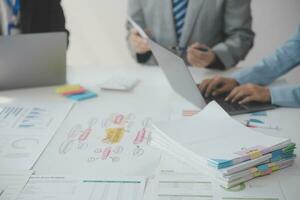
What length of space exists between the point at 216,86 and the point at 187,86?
0.55 ft

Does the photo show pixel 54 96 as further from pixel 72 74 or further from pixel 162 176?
pixel 162 176

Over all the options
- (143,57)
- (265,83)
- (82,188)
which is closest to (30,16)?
(143,57)

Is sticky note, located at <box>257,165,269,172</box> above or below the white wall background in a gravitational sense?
above

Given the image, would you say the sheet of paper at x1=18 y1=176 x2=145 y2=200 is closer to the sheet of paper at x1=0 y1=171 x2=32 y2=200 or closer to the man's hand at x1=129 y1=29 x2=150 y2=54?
the sheet of paper at x1=0 y1=171 x2=32 y2=200

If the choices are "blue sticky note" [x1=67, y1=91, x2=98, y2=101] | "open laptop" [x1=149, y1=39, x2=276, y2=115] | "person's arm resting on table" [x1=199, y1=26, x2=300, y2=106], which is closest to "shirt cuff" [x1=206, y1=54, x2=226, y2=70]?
"person's arm resting on table" [x1=199, y1=26, x2=300, y2=106]

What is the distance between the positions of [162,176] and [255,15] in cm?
Result: 188

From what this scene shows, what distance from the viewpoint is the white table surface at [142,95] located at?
3.80 ft

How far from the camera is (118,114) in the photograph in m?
1.21

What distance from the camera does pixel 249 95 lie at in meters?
1.27

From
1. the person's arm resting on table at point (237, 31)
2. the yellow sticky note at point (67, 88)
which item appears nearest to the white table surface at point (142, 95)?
the yellow sticky note at point (67, 88)

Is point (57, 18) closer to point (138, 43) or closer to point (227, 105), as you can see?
point (138, 43)

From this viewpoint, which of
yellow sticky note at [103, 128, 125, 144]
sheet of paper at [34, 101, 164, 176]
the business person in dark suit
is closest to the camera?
sheet of paper at [34, 101, 164, 176]

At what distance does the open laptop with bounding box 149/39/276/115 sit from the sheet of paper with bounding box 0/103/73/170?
0.33 metres

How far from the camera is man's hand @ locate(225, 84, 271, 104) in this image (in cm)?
127
